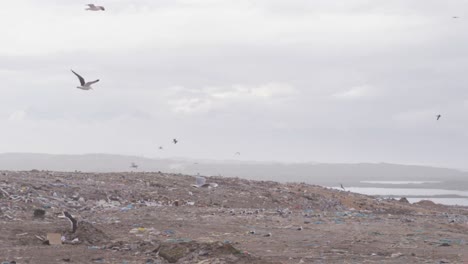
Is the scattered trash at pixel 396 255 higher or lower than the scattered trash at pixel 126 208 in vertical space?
lower

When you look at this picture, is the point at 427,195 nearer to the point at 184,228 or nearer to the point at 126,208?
the point at 126,208

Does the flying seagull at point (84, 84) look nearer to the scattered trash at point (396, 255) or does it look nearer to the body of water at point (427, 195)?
the scattered trash at point (396, 255)

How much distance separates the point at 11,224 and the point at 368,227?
280 inches

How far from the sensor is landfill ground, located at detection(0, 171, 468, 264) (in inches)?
356

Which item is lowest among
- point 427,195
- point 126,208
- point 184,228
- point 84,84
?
point 184,228

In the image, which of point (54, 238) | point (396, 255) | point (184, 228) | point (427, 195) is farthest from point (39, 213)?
point (427, 195)

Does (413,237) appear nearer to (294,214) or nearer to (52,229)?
(294,214)

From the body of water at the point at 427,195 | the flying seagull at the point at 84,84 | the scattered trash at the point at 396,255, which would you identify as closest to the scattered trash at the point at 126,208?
the flying seagull at the point at 84,84

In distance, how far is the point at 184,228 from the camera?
39.3 feet

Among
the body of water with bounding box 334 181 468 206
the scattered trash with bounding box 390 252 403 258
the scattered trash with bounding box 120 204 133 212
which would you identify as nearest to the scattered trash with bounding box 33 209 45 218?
the scattered trash with bounding box 120 204 133 212

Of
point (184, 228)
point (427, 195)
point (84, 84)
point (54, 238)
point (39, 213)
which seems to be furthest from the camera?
point (427, 195)

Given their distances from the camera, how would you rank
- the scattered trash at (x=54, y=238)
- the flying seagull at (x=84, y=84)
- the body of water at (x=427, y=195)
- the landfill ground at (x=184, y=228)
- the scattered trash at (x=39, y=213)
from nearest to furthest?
1. the landfill ground at (x=184, y=228)
2. the scattered trash at (x=54, y=238)
3. the scattered trash at (x=39, y=213)
4. the flying seagull at (x=84, y=84)
5. the body of water at (x=427, y=195)

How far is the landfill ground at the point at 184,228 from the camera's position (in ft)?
29.7

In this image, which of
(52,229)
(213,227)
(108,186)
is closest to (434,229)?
(213,227)
